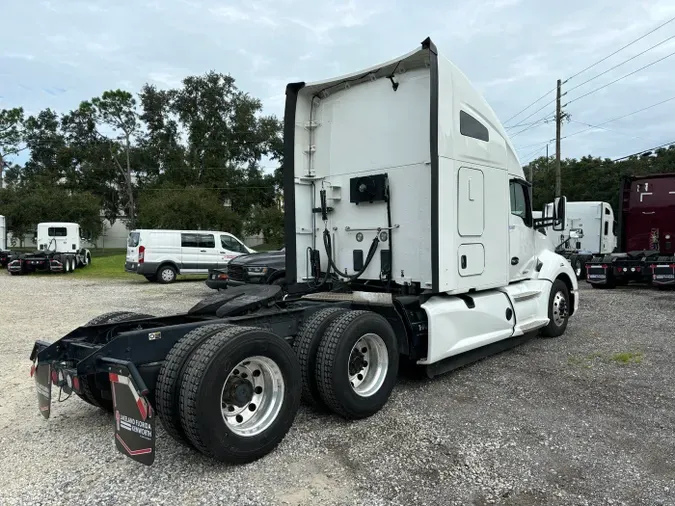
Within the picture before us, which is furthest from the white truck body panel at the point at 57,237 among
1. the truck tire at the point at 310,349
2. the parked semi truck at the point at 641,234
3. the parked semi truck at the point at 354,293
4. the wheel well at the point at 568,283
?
the truck tire at the point at 310,349

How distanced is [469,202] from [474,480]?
9.83 ft

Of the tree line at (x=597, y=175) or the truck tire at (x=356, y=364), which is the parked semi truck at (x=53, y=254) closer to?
the truck tire at (x=356, y=364)

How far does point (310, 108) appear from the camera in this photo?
6219mm

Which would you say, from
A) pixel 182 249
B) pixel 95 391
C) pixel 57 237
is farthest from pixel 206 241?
pixel 95 391

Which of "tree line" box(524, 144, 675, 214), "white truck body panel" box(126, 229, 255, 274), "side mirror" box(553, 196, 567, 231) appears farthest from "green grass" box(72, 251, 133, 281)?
"tree line" box(524, 144, 675, 214)

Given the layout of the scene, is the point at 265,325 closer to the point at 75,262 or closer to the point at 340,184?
the point at 340,184

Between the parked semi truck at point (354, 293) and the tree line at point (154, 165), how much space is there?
1177 inches

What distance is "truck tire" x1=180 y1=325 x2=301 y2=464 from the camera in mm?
3270

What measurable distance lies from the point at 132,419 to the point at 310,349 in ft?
5.05

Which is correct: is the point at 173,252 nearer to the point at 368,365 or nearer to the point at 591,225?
the point at 368,365

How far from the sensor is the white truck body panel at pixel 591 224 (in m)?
20.8

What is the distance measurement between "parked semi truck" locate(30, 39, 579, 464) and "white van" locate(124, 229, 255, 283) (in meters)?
12.7

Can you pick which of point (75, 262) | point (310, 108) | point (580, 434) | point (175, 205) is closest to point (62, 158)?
point (175, 205)

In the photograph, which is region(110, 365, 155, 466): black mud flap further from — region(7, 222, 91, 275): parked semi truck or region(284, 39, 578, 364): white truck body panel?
region(7, 222, 91, 275): parked semi truck
